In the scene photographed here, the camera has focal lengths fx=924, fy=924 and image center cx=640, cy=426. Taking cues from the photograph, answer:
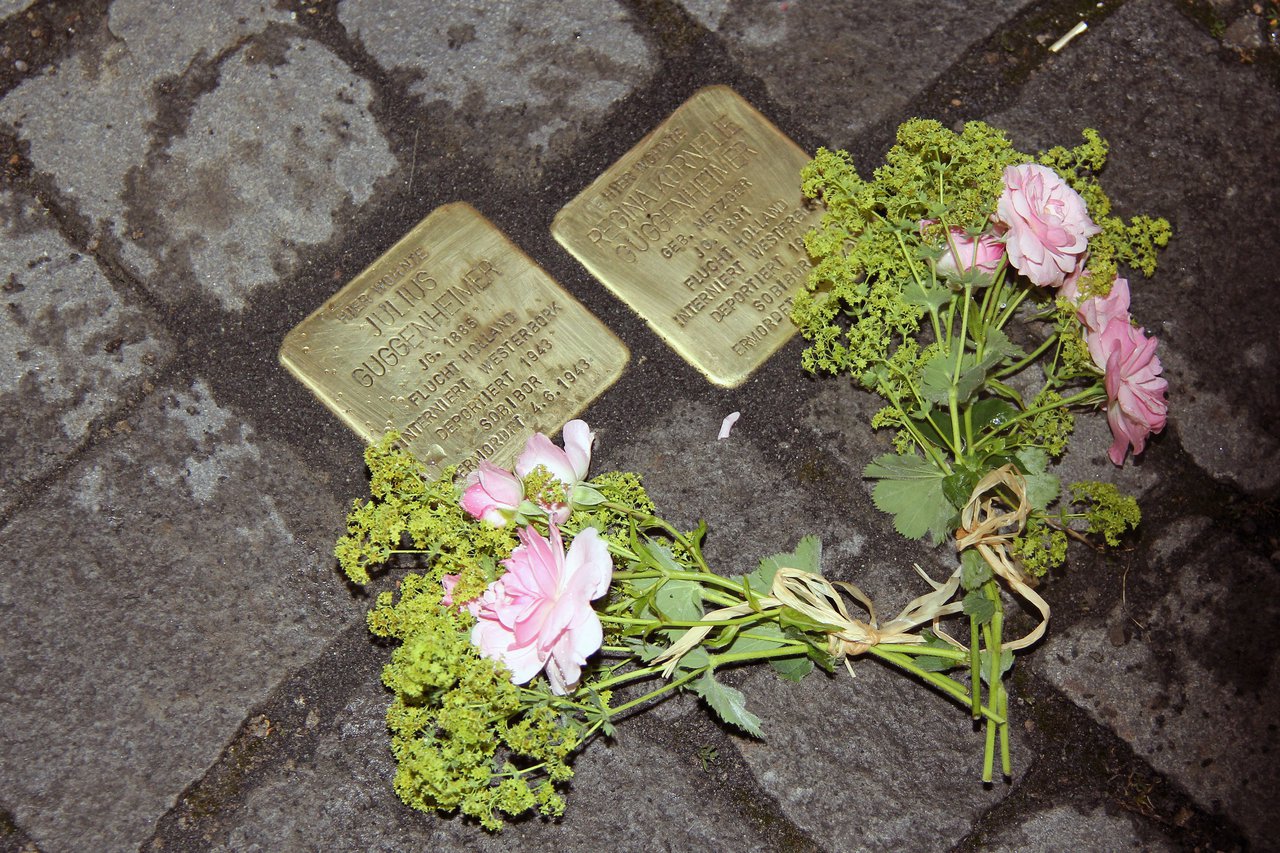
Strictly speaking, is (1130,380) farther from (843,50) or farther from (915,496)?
(843,50)

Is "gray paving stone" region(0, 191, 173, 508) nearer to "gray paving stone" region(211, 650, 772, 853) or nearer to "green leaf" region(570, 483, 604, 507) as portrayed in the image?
"gray paving stone" region(211, 650, 772, 853)

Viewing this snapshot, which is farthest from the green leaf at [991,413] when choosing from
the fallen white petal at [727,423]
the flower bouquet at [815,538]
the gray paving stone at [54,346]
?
the gray paving stone at [54,346]

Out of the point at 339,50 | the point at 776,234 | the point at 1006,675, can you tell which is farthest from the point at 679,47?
the point at 1006,675

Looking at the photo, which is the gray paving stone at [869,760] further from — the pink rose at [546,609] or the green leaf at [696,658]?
the pink rose at [546,609]

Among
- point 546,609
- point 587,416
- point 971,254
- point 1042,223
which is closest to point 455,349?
point 587,416

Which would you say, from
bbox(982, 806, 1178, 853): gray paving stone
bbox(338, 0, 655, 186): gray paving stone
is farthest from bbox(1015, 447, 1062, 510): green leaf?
bbox(338, 0, 655, 186): gray paving stone

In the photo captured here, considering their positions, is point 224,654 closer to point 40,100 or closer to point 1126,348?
point 40,100

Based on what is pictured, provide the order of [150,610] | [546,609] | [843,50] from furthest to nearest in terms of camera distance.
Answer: [843,50]
[150,610]
[546,609]
